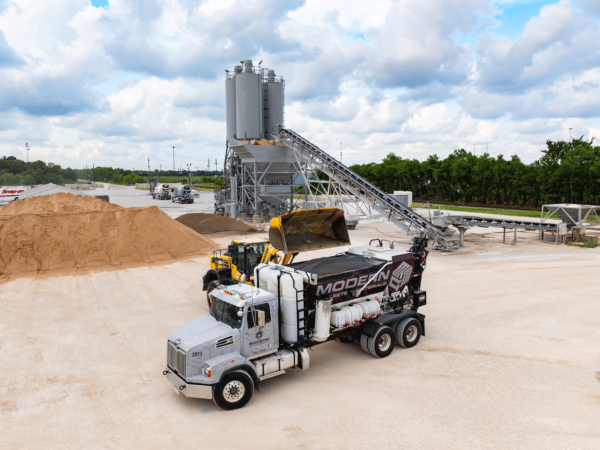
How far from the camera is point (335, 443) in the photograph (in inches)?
311

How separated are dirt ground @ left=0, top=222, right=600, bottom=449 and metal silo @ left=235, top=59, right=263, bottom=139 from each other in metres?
27.7

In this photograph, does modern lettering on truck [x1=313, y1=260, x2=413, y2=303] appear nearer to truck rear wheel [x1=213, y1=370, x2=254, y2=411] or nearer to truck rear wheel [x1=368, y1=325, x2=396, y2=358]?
truck rear wheel [x1=368, y1=325, x2=396, y2=358]

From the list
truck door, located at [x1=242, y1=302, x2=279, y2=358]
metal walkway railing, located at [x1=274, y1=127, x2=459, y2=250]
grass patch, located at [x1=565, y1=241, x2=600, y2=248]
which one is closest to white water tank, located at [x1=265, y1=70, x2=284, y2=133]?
metal walkway railing, located at [x1=274, y1=127, x2=459, y2=250]

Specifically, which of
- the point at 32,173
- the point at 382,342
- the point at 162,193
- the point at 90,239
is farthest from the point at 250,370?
the point at 32,173

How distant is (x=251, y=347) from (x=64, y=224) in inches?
820

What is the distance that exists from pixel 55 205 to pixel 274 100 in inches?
935

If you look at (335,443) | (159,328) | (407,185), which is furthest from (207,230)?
(407,185)

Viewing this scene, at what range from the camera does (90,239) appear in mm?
25062

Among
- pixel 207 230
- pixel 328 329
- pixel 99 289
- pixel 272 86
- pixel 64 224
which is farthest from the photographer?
pixel 272 86

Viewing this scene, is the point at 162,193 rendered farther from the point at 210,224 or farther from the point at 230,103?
the point at 210,224

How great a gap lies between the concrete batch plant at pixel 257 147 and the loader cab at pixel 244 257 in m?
23.9

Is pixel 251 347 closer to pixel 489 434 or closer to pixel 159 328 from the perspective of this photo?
pixel 489 434

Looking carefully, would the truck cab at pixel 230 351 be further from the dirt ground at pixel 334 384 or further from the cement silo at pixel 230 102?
the cement silo at pixel 230 102

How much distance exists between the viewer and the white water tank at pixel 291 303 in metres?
10.0
